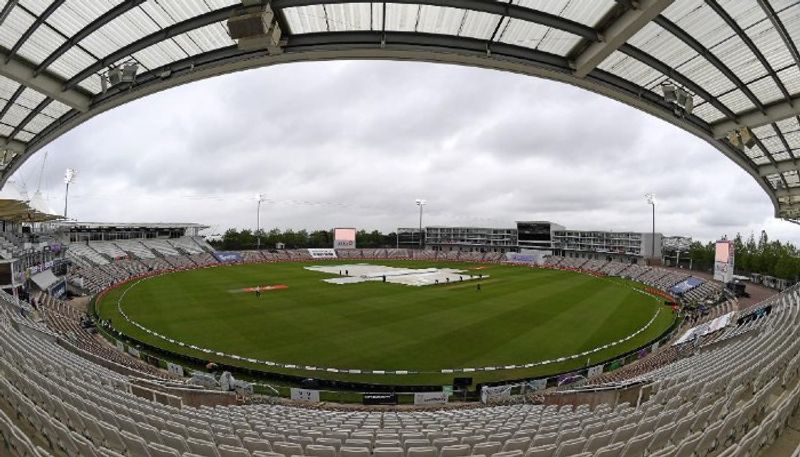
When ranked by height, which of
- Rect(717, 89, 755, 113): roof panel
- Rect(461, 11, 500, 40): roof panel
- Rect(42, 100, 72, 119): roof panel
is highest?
Rect(461, 11, 500, 40): roof panel

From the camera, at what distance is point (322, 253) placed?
93375mm

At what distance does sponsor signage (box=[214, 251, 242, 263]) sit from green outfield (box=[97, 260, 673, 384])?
91.5ft

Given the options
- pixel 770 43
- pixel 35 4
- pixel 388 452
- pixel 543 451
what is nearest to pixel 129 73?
pixel 35 4

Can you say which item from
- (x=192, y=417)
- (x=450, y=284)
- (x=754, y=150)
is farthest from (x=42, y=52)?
(x=450, y=284)

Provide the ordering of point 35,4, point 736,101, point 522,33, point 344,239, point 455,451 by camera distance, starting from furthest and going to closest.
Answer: point 344,239, point 736,101, point 522,33, point 35,4, point 455,451

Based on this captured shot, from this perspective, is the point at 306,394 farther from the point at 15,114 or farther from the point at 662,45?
the point at 15,114

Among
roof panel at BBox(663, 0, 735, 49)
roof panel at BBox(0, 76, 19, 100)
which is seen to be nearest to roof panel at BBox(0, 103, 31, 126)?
roof panel at BBox(0, 76, 19, 100)

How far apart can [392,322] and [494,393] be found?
43.8 feet

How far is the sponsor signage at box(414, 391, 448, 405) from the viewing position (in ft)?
57.6

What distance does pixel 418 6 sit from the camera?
1189 centimetres

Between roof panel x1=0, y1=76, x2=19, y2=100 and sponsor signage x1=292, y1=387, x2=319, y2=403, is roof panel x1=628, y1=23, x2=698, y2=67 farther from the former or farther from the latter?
roof panel x1=0, y1=76, x2=19, y2=100

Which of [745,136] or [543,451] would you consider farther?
[745,136]

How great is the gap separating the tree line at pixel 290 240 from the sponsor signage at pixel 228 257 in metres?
19.9

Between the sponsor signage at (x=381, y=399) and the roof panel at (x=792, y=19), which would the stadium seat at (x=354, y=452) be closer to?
the sponsor signage at (x=381, y=399)
